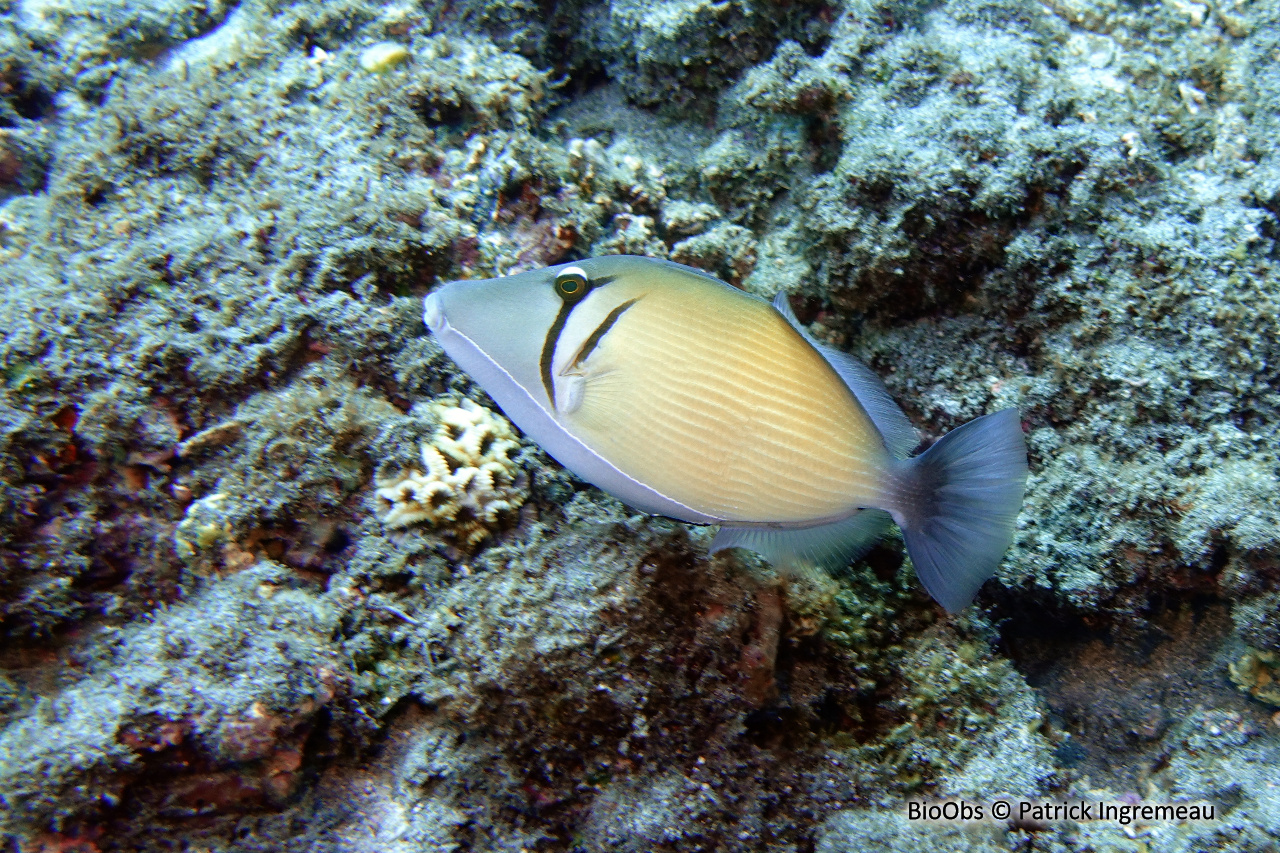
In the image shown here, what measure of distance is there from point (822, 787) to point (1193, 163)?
2.62 meters

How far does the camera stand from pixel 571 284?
173 cm

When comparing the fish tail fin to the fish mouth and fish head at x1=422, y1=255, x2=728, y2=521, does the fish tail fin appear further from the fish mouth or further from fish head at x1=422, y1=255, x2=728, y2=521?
the fish mouth

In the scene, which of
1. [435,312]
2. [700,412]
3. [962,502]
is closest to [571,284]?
[435,312]

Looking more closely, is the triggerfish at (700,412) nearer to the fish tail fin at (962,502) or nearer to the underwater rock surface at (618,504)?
the fish tail fin at (962,502)

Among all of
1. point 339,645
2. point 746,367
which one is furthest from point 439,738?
point 746,367

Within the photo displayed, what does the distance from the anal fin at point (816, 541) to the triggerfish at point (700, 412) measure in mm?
120

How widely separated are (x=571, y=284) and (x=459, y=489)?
2.63 ft

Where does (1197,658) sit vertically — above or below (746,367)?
below

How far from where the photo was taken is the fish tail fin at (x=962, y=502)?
1.67 m

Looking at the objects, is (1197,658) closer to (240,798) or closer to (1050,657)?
(1050,657)

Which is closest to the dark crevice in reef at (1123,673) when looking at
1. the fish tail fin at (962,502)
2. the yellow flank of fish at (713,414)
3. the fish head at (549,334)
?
the fish tail fin at (962,502)

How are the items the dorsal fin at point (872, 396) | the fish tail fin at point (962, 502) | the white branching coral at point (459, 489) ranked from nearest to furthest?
Answer: the fish tail fin at point (962, 502) < the dorsal fin at point (872, 396) < the white branching coral at point (459, 489)

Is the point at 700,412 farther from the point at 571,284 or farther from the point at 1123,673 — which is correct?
the point at 1123,673

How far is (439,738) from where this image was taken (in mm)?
1939
